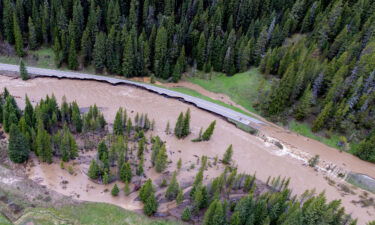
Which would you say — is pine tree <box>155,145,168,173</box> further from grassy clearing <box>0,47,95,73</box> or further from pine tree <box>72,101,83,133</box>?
grassy clearing <box>0,47,95,73</box>

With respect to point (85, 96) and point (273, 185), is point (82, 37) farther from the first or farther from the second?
point (273, 185)

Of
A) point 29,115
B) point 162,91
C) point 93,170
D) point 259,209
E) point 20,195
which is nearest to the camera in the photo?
point 259,209

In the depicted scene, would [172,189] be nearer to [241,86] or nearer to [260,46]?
[241,86]

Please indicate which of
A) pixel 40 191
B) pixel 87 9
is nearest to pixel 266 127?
pixel 40 191

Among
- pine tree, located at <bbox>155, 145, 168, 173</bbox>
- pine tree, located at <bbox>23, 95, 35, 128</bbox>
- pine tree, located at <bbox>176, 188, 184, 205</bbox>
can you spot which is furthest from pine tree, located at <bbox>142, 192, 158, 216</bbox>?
pine tree, located at <bbox>23, 95, 35, 128</bbox>

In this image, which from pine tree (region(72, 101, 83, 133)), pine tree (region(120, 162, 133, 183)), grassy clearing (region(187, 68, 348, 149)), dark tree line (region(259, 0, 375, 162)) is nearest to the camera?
pine tree (region(120, 162, 133, 183))

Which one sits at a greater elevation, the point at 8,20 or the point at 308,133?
the point at 8,20

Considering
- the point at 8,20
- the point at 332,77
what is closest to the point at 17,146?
the point at 8,20
